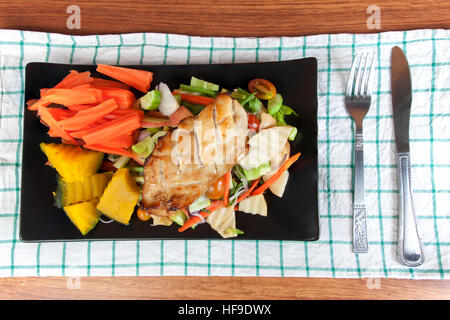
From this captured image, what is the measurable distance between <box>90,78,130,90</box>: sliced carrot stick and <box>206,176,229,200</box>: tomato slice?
0.85m

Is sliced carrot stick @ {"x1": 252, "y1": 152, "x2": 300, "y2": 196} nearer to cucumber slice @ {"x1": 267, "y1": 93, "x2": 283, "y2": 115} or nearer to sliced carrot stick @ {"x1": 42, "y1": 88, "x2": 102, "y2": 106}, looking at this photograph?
cucumber slice @ {"x1": 267, "y1": 93, "x2": 283, "y2": 115}

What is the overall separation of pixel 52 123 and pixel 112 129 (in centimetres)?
38

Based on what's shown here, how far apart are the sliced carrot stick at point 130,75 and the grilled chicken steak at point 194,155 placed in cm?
45

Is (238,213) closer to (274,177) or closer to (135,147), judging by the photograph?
(274,177)

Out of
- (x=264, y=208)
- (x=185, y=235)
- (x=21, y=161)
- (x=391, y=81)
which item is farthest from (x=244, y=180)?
(x=21, y=161)

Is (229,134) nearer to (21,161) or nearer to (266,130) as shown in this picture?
(266,130)

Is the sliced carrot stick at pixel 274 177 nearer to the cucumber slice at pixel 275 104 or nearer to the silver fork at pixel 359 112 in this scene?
the cucumber slice at pixel 275 104

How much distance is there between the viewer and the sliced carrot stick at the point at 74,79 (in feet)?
7.00

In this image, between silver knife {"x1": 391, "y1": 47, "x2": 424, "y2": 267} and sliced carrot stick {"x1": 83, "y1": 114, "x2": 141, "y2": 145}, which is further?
silver knife {"x1": 391, "y1": 47, "x2": 424, "y2": 267}

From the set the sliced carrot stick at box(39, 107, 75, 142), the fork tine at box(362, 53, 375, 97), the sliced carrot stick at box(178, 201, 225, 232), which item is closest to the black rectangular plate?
the sliced carrot stick at box(178, 201, 225, 232)

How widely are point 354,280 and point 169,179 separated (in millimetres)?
1405

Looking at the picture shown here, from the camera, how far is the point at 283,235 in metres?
2.12

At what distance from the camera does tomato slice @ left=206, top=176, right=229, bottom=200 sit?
2070 millimetres

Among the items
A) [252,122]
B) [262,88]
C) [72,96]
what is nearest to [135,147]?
[72,96]
